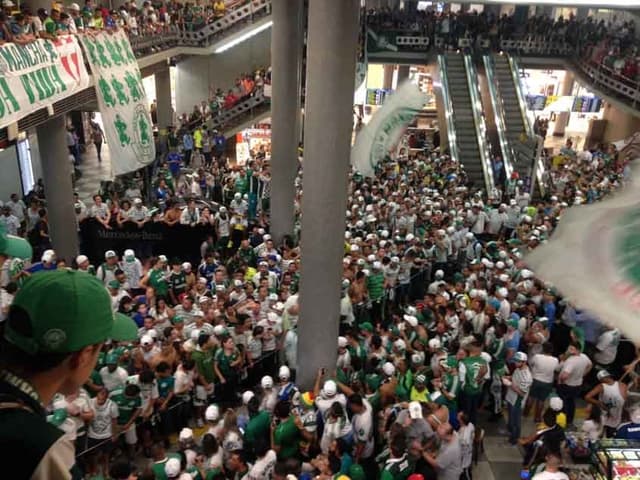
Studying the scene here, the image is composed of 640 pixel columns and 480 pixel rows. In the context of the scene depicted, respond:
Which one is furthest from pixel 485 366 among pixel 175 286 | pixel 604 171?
pixel 604 171

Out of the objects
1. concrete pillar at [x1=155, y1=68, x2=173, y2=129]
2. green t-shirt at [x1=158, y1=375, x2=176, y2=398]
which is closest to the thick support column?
green t-shirt at [x1=158, y1=375, x2=176, y2=398]

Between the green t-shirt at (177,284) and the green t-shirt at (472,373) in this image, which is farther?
the green t-shirt at (177,284)

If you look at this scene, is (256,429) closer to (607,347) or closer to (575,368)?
(575,368)

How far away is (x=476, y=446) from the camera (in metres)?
8.13

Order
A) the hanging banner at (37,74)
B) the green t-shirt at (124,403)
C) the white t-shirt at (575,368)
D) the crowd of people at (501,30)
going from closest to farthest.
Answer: the green t-shirt at (124,403)
the white t-shirt at (575,368)
the hanging banner at (37,74)
the crowd of people at (501,30)

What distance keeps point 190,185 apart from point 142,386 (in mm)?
9465

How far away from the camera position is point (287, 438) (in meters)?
6.64

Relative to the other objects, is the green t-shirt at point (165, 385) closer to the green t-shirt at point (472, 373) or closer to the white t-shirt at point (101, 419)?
the white t-shirt at point (101, 419)

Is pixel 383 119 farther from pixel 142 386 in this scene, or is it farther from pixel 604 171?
pixel 604 171

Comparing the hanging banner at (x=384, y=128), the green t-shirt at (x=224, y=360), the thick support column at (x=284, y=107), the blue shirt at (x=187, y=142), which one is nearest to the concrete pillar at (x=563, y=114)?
the blue shirt at (x=187, y=142)

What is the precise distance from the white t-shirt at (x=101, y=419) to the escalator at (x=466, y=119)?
14.2 metres

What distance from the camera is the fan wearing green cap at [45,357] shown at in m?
1.22

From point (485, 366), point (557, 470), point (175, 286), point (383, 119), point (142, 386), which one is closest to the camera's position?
point (557, 470)

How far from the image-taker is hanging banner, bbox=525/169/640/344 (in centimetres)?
244
